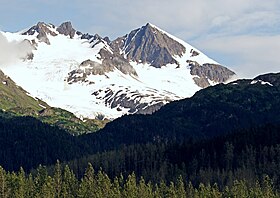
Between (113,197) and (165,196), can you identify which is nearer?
(113,197)

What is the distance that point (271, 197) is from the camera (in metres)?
191

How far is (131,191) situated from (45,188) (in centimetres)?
2525

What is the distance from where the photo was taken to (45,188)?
190 meters

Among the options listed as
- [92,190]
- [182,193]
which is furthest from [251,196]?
[92,190]

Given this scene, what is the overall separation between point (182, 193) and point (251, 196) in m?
20.3

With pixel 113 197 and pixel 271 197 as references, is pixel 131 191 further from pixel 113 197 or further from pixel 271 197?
pixel 271 197

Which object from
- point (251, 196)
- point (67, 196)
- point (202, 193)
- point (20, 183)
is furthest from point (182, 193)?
point (20, 183)

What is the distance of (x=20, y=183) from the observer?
198250 millimetres

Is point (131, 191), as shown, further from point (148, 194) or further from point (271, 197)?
point (271, 197)

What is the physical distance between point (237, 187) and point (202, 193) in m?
13.8

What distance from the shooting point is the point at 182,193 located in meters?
194

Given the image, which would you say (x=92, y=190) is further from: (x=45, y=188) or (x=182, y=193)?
(x=182, y=193)

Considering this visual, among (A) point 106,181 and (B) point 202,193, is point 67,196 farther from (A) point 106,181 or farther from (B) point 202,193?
(B) point 202,193

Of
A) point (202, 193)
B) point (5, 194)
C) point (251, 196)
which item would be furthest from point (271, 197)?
point (5, 194)
